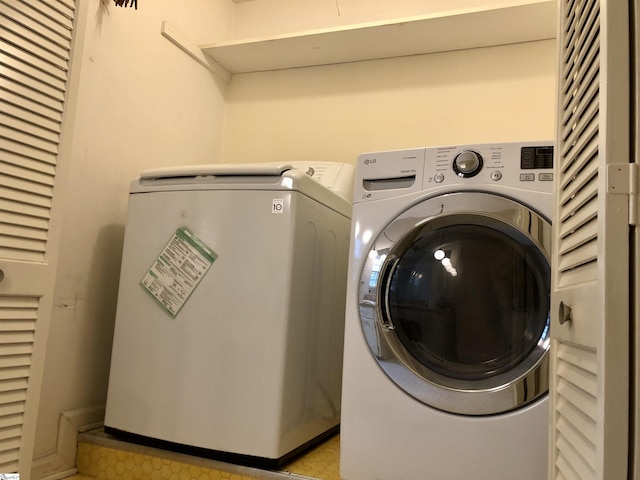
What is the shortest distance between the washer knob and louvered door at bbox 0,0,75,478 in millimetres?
915

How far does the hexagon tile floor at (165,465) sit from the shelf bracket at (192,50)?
139 cm

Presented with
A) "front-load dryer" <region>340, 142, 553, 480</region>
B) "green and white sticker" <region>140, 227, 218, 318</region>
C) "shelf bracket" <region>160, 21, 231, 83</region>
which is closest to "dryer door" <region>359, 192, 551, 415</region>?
"front-load dryer" <region>340, 142, 553, 480</region>

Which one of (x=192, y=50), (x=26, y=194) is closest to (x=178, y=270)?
(x=26, y=194)

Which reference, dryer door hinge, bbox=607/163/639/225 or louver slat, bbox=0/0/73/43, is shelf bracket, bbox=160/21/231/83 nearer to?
louver slat, bbox=0/0/73/43

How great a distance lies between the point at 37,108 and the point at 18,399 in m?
0.61

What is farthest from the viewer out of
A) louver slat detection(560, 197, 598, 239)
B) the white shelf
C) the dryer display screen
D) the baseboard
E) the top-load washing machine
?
the white shelf

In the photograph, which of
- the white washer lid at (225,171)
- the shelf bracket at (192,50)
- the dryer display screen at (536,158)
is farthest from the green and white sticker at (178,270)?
the shelf bracket at (192,50)

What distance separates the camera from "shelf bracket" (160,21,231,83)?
1919mm

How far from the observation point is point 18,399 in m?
1.07

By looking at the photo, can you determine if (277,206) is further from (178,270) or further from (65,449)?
(65,449)

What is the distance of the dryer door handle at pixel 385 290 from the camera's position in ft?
4.05

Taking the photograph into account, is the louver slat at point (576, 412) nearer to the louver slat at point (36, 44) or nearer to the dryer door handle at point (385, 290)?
the dryer door handle at point (385, 290)

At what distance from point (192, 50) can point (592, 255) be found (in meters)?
1.80

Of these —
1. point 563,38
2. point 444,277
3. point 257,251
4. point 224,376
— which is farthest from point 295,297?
point 563,38
